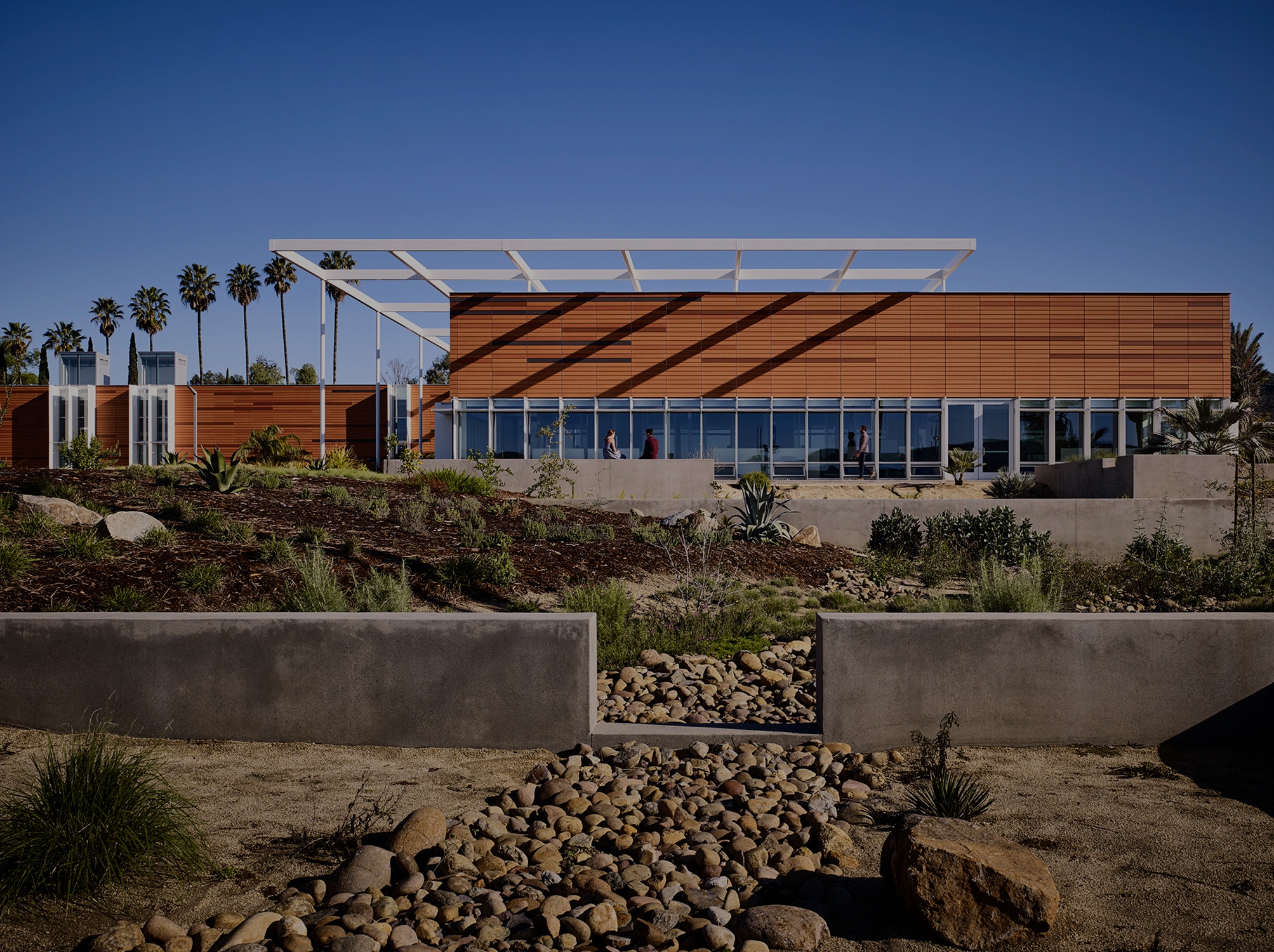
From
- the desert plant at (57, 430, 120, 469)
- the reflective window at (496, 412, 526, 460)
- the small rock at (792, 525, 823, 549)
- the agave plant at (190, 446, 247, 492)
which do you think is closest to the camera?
the agave plant at (190, 446, 247, 492)

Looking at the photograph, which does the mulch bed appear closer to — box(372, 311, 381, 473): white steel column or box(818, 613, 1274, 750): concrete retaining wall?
box(818, 613, 1274, 750): concrete retaining wall

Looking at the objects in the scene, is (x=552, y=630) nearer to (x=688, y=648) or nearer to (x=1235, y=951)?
(x=688, y=648)

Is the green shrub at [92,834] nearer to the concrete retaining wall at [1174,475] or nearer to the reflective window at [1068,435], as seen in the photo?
the concrete retaining wall at [1174,475]

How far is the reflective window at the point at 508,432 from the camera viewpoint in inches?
1016

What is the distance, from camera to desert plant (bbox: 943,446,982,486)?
75.8 feet

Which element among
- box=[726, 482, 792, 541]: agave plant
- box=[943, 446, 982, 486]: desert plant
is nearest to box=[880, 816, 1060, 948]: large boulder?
box=[726, 482, 792, 541]: agave plant

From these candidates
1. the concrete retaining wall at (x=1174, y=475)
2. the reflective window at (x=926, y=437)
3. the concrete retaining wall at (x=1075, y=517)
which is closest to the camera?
the concrete retaining wall at (x=1075, y=517)

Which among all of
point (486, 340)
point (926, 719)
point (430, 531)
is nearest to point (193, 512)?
point (430, 531)

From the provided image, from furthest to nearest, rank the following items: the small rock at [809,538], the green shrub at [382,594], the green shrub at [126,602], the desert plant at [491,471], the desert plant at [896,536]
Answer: the desert plant at [491,471], the desert plant at [896,536], the small rock at [809,538], the green shrub at [382,594], the green shrub at [126,602]

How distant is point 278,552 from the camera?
8.01m

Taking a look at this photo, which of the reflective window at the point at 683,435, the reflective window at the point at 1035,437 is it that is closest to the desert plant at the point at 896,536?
the reflective window at the point at 683,435

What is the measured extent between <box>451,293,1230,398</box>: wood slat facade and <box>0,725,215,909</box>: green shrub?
22.7 m

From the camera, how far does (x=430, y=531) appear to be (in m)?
10.3

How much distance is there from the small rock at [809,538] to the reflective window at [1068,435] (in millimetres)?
15746
